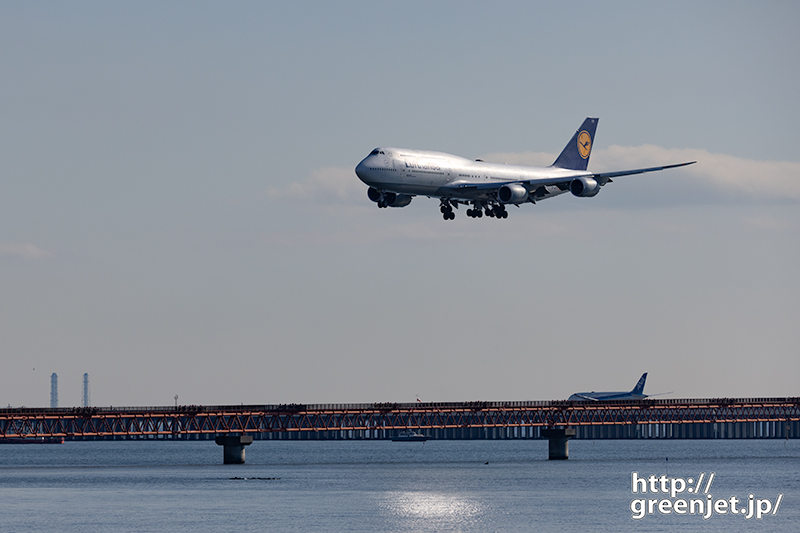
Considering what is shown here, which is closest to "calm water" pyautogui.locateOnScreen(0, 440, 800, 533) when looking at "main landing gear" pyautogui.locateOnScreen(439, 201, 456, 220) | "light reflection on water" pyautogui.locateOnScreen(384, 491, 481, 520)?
"light reflection on water" pyautogui.locateOnScreen(384, 491, 481, 520)

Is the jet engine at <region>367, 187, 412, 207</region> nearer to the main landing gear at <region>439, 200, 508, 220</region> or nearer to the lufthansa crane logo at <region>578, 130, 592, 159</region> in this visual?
the main landing gear at <region>439, 200, 508, 220</region>

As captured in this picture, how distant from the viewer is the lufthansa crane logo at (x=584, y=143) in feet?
556

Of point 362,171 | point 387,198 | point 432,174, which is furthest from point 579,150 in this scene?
point 362,171

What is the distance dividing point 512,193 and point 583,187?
808 cm

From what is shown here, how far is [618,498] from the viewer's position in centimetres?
15325

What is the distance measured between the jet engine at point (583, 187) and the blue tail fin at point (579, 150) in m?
27.3

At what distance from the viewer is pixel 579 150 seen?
16912 centimetres

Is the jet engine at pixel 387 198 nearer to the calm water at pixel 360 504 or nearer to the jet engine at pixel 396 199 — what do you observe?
the jet engine at pixel 396 199

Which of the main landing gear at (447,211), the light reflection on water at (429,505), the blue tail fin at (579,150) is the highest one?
the blue tail fin at (579,150)

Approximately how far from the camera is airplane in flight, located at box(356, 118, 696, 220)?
5064 inches

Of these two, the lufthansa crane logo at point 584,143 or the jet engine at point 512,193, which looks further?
the lufthansa crane logo at point 584,143

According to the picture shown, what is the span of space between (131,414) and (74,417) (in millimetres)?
8835

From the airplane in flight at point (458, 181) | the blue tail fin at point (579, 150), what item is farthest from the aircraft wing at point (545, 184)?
the blue tail fin at point (579, 150)

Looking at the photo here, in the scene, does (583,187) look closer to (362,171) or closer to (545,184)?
(545,184)
